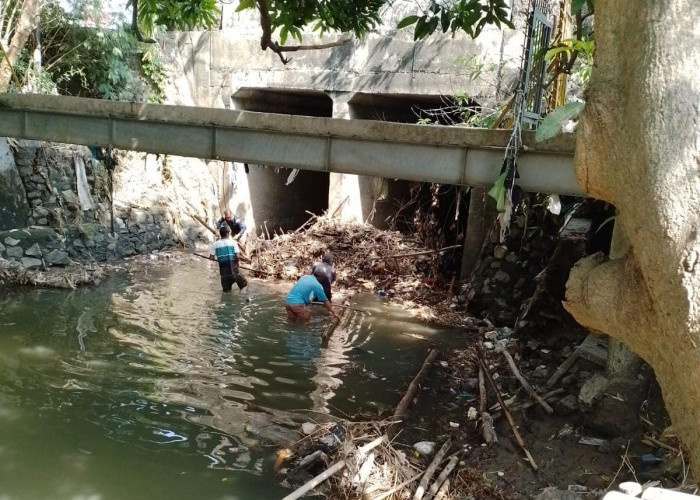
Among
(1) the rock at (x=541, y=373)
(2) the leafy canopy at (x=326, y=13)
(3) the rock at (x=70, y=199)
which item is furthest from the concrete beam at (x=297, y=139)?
(3) the rock at (x=70, y=199)

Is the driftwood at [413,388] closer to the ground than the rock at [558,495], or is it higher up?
closer to the ground

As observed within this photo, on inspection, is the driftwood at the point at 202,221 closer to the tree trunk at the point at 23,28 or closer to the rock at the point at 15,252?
the rock at the point at 15,252

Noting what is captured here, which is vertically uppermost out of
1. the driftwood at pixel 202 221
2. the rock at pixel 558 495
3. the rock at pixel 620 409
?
the driftwood at pixel 202 221

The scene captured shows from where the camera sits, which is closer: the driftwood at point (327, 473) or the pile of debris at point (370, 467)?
the driftwood at point (327, 473)

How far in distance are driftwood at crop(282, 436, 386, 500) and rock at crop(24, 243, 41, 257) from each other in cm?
878

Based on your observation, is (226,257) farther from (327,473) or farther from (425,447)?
(327,473)

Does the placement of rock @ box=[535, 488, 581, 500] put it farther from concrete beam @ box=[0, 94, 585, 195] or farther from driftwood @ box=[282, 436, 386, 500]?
concrete beam @ box=[0, 94, 585, 195]

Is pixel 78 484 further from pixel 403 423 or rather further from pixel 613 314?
pixel 613 314

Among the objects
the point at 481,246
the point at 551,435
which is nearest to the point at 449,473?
the point at 551,435

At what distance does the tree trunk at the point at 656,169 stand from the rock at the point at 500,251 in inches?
333

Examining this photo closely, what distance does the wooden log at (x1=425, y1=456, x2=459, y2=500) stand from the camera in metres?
5.18

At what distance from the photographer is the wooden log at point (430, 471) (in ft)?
16.5

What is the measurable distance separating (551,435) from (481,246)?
613 cm

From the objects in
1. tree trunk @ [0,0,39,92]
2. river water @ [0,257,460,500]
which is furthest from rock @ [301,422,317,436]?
tree trunk @ [0,0,39,92]
